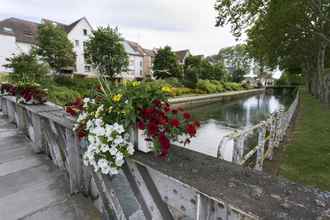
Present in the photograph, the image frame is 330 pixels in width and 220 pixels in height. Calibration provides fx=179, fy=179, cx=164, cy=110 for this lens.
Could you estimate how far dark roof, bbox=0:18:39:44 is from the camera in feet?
60.3

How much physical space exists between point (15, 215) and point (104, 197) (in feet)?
2.77

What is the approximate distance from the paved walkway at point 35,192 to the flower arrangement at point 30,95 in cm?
78

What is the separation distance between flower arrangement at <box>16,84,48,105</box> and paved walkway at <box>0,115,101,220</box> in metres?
0.78

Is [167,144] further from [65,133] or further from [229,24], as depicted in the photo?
[229,24]

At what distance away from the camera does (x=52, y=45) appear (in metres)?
14.3

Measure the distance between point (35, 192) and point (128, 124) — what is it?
58.5 inches

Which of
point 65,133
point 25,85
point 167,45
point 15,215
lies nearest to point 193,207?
point 65,133

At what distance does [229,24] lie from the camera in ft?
24.4

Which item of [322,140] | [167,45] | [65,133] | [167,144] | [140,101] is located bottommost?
[322,140]

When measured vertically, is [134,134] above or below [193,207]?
above

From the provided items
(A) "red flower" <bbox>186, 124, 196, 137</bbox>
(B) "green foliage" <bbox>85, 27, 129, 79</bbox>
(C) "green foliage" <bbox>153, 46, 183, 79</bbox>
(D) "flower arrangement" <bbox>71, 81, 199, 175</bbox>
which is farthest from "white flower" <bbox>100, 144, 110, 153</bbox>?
(C) "green foliage" <bbox>153, 46, 183, 79</bbox>

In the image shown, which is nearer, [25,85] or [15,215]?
[15,215]

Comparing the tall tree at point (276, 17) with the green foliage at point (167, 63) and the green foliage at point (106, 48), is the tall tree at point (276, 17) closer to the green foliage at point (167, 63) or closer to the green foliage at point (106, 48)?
the green foliage at point (106, 48)

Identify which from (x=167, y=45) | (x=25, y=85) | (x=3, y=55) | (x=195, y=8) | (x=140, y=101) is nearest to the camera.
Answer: (x=140, y=101)
